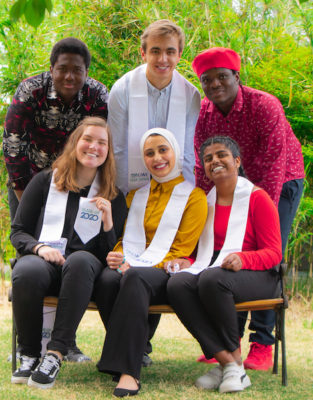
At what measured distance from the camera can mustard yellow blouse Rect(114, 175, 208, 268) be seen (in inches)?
145

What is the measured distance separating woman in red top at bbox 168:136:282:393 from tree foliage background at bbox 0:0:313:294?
8.23 feet

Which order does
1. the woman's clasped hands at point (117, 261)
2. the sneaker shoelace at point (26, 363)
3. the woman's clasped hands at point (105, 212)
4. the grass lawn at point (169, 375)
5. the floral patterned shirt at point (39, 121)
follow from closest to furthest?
the grass lawn at point (169, 375), the sneaker shoelace at point (26, 363), the woman's clasped hands at point (117, 261), the woman's clasped hands at point (105, 212), the floral patterned shirt at point (39, 121)

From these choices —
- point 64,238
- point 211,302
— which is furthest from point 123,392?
point 64,238

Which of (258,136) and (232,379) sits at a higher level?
(258,136)

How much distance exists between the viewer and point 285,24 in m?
7.11

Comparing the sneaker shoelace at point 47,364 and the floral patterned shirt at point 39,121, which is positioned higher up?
the floral patterned shirt at point 39,121

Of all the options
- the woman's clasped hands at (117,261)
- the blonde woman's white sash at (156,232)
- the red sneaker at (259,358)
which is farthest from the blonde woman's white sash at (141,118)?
the red sneaker at (259,358)

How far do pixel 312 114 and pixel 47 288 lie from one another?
390cm

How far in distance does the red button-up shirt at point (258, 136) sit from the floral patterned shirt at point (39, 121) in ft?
2.41

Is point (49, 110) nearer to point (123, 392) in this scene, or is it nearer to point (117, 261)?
point (117, 261)

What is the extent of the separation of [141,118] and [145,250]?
35.6 inches

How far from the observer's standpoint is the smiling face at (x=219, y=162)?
3.70 m

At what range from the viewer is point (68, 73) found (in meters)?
3.83

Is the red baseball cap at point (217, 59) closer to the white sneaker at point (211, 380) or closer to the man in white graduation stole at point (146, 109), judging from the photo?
the man in white graduation stole at point (146, 109)
